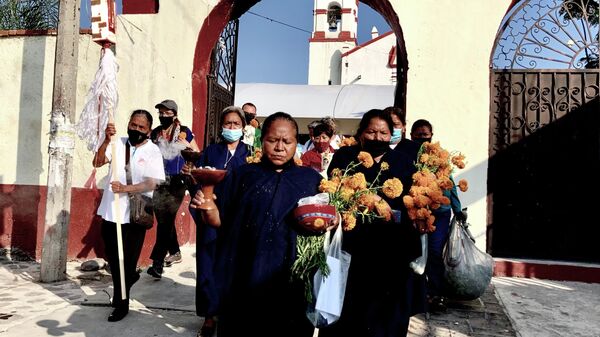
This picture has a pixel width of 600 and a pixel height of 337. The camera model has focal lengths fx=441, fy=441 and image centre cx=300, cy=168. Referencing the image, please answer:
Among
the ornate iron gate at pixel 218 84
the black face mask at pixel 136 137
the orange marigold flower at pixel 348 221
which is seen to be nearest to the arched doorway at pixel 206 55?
the ornate iron gate at pixel 218 84

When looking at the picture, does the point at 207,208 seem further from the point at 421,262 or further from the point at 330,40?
the point at 330,40

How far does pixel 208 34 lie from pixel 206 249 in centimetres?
550

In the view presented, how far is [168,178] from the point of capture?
5238mm

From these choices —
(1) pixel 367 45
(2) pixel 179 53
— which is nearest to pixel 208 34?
(2) pixel 179 53

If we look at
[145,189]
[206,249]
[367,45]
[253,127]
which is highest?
[367,45]

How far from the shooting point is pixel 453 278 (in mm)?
4410

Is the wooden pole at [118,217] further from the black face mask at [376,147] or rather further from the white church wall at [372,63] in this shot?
the white church wall at [372,63]

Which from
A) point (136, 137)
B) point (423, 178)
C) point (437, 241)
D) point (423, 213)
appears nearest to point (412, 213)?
point (423, 213)

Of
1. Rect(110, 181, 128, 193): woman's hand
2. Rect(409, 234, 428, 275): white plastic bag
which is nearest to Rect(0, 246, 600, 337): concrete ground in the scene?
Rect(110, 181, 128, 193): woman's hand

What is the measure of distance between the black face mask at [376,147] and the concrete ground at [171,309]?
185 cm

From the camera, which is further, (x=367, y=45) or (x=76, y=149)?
(x=367, y=45)

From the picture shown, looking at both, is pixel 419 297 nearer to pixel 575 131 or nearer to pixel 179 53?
pixel 575 131

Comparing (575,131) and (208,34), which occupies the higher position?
(208,34)

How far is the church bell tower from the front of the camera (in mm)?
30000
